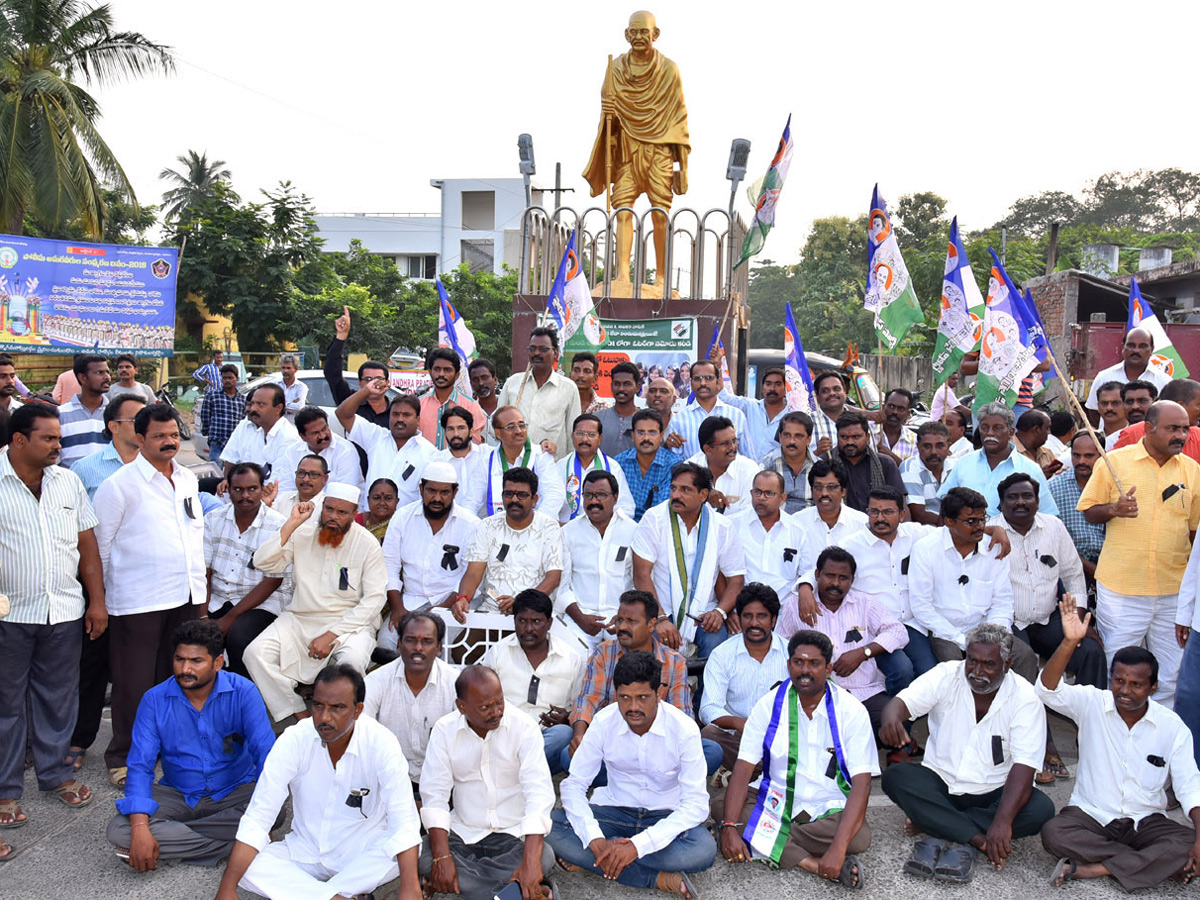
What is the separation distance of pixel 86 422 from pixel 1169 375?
8312 mm

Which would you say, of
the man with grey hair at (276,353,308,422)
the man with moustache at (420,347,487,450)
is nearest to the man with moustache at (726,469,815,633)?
the man with moustache at (420,347,487,450)

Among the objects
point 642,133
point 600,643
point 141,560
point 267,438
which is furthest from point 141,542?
point 642,133

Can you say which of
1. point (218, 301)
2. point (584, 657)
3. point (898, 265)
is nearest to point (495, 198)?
point (218, 301)

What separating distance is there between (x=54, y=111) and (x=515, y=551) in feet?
62.8

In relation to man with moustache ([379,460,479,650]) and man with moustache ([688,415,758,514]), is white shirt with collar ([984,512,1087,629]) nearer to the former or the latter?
man with moustache ([688,415,758,514])

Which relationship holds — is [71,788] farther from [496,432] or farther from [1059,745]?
[1059,745]

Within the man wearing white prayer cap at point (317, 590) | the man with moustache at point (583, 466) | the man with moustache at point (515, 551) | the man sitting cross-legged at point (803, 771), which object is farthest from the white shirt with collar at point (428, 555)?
the man sitting cross-legged at point (803, 771)

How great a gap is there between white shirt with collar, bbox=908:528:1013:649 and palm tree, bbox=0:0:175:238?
19.7 meters

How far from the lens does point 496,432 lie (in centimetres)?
668

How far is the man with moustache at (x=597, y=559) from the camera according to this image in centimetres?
584

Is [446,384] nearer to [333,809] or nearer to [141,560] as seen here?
[141,560]

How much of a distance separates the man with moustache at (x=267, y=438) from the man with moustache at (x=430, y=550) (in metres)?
1.29

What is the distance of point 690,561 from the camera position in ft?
19.1

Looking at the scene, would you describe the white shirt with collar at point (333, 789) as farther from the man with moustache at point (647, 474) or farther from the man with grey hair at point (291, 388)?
the man with grey hair at point (291, 388)
